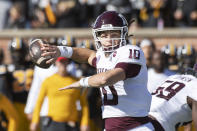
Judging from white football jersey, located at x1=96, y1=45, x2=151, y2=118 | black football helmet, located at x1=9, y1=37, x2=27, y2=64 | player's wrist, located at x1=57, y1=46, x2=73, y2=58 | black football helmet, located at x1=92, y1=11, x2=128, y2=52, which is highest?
black football helmet, located at x1=92, y1=11, x2=128, y2=52

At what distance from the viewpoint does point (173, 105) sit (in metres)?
6.46

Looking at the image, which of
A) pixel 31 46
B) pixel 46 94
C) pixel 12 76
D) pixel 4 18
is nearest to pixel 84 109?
pixel 46 94

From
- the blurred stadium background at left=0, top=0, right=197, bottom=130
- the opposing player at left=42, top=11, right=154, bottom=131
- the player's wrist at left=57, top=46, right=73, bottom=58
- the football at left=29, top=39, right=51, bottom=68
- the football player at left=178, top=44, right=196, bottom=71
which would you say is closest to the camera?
the opposing player at left=42, top=11, right=154, bottom=131

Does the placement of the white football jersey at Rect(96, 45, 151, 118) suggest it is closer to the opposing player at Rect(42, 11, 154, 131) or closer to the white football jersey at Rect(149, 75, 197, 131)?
the opposing player at Rect(42, 11, 154, 131)

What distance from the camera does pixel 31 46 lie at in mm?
6156

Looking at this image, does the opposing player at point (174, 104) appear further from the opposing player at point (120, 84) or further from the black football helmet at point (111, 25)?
the black football helmet at point (111, 25)

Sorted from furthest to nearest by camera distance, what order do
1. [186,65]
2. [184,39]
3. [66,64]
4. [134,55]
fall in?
[184,39], [186,65], [66,64], [134,55]

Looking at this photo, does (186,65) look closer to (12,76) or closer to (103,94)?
(12,76)

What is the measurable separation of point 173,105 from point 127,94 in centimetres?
75

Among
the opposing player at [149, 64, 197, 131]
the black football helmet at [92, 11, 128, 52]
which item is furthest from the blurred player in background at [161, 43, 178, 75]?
the black football helmet at [92, 11, 128, 52]

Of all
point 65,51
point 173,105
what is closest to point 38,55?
point 65,51

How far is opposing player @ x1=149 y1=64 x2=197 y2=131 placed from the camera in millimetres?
6414

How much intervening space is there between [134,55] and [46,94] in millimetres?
3696

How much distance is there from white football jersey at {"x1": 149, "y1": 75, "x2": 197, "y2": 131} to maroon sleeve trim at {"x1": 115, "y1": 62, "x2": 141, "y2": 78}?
0.81 metres
